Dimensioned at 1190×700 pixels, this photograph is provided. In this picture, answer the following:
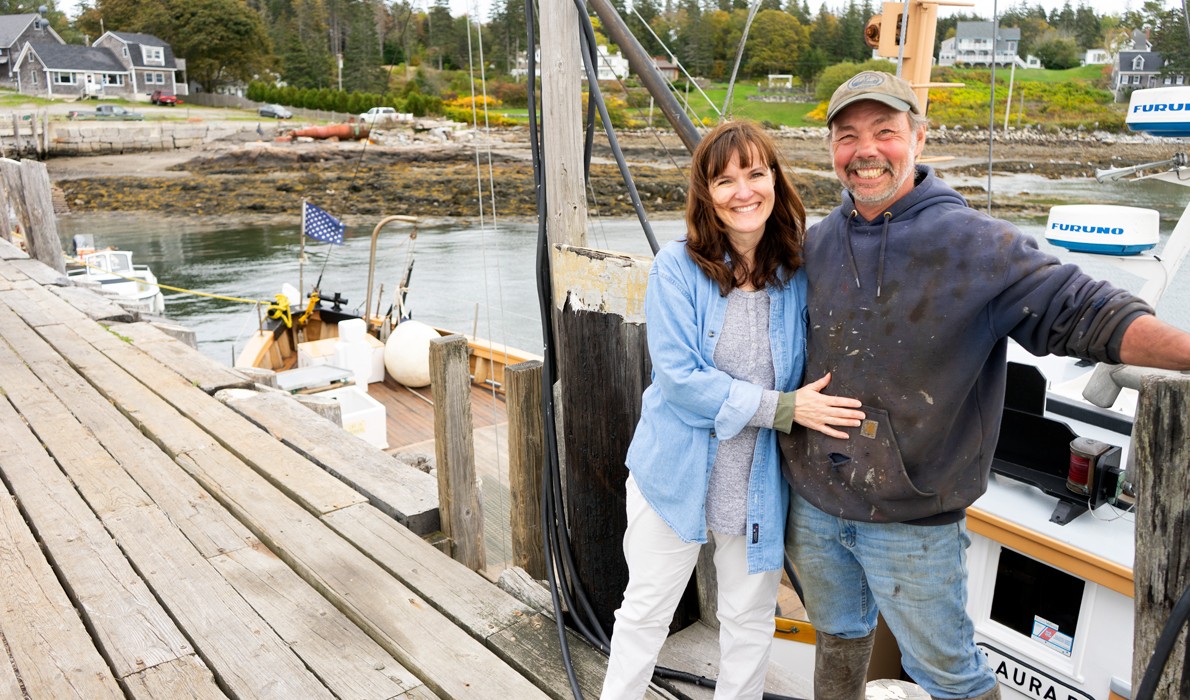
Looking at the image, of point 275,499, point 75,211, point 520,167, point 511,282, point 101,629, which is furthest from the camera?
point 520,167

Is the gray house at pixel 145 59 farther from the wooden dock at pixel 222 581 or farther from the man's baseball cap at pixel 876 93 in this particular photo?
the man's baseball cap at pixel 876 93

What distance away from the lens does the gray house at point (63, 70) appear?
219 ft

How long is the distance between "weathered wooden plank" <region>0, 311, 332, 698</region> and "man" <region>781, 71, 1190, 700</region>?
1530 millimetres

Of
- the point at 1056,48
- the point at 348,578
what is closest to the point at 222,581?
the point at 348,578

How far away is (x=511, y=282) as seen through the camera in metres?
27.8

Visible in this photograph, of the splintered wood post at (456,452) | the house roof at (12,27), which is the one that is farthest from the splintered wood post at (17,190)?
the house roof at (12,27)

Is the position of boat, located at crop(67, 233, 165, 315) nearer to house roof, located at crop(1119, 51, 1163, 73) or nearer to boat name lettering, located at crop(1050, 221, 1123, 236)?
boat name lettering, located at crop(1050, 221, 1123, 236)

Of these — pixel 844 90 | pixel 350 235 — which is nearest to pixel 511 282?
pixel 350 235

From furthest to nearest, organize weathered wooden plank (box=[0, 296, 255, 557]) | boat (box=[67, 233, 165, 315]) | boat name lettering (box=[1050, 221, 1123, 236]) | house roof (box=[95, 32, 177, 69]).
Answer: house roof (box=[95, 32, 177, 69]) → boat (box=[67, 233, 165, 315]) → boat name lettering (box=[1050, 221, 1123, 236]) → weathered wooden plank (box=[0, 296, 255, 557])

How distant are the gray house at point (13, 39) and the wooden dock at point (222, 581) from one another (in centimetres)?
7932

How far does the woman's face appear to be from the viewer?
196cm

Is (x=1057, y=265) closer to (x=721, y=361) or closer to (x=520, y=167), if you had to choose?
(x=721, y=361)

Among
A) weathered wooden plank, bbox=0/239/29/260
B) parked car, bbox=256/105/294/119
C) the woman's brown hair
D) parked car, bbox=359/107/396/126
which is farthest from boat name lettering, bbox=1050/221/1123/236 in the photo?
parked car, bbox=256/105/294/119

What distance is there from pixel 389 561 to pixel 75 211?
49.3 metres
